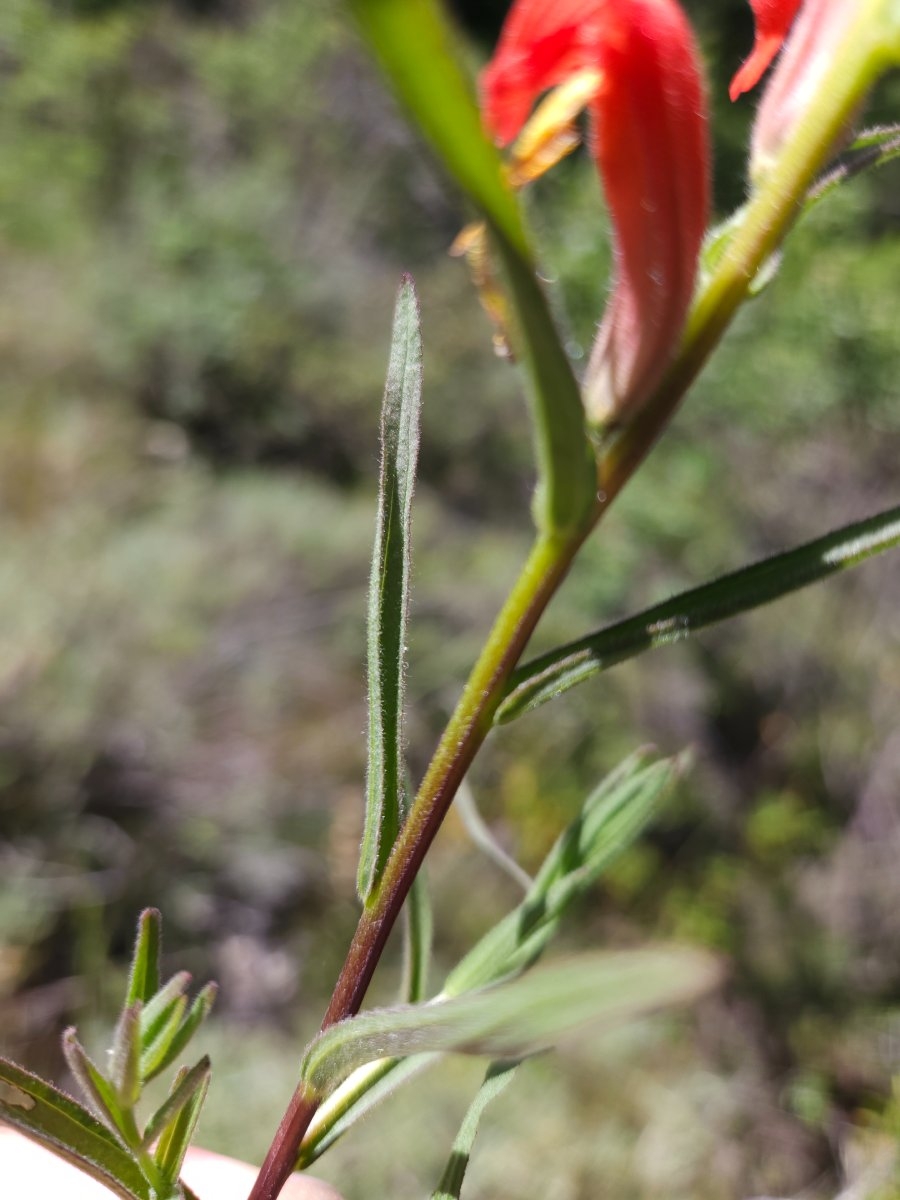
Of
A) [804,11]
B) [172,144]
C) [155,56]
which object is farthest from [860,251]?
[155,56]

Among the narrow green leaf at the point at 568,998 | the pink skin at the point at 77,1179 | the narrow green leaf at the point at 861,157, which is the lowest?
the pink skin at the point at 77,1179

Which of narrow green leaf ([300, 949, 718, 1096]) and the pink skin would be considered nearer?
narrow green leaf ([300, 949, 718, 1096])

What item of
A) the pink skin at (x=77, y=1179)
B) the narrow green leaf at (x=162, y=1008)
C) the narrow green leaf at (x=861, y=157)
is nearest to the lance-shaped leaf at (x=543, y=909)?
the narrow green leaf at (x=162, y=1008)

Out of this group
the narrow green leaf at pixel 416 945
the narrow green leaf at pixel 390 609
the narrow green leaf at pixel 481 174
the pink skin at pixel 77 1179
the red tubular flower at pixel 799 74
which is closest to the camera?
the narrow green leaf at pixel 481 174

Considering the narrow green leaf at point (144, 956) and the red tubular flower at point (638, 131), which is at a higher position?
the red tubular flower at point (638, 131)

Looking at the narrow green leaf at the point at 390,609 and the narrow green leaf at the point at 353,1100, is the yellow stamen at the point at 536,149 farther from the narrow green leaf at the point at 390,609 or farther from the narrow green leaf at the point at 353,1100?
the narrow green leaf at the point at 353,1100

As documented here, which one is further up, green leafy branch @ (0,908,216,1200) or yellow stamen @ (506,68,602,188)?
yellow stamen @ (506,68,602,188)

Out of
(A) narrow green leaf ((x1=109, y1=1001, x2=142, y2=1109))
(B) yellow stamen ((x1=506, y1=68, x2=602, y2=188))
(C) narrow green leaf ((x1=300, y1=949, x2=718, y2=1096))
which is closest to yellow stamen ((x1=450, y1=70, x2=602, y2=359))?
(B) yellow stamen ((x1=506, y1=68, x2=602, y2=188))

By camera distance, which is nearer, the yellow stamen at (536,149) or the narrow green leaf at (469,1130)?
the yellow stamen at (536,149)

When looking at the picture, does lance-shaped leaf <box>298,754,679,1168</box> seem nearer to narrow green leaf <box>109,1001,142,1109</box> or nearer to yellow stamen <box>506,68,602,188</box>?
narrow green leaf <box>109,1001,142,1109</box>
